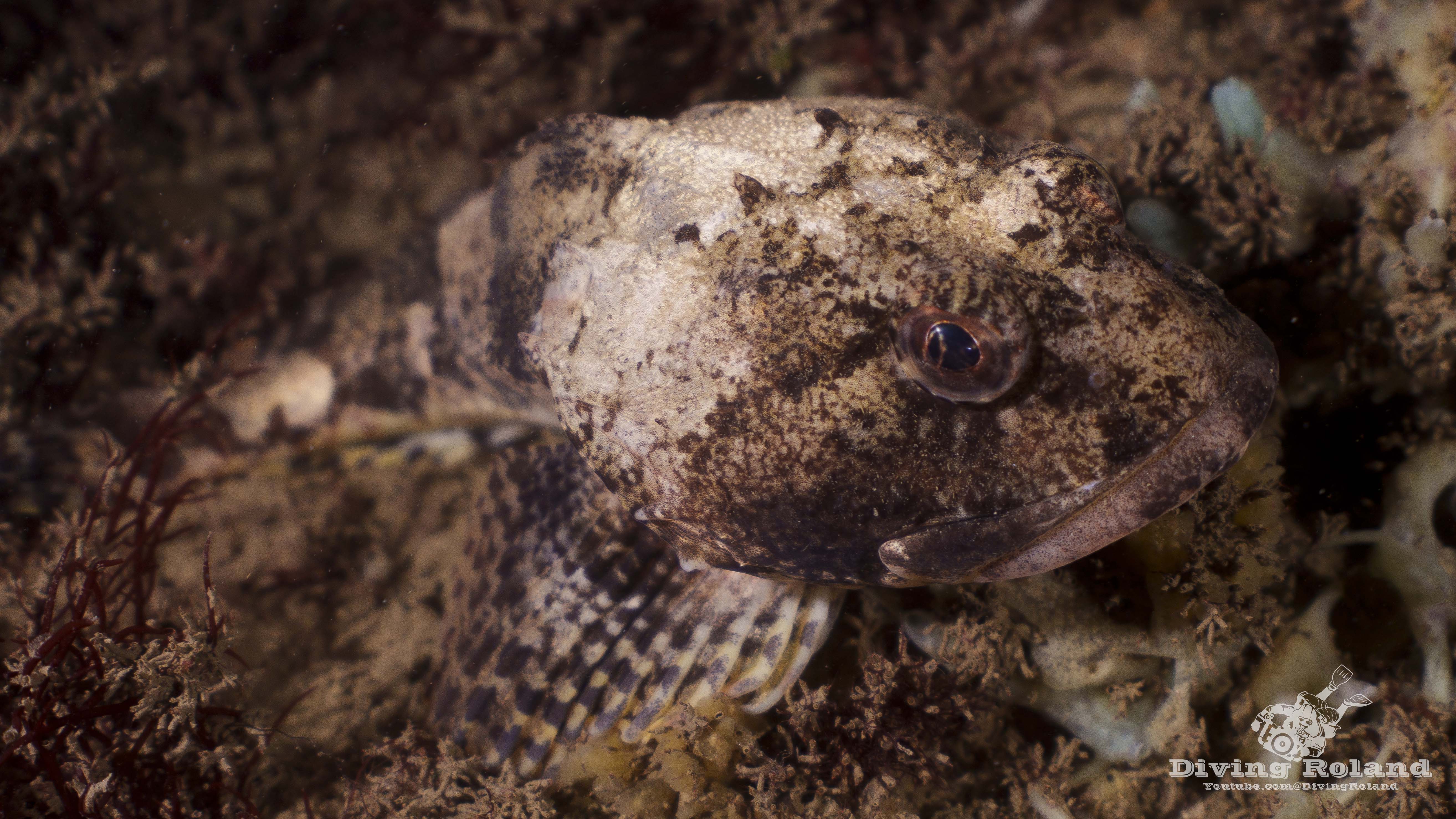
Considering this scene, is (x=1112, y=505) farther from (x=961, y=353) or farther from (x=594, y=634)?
(x=594, y=634)

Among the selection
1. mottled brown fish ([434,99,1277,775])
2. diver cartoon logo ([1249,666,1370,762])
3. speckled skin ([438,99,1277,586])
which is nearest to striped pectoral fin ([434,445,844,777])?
mottled brown fish ([434,99,1277,775])

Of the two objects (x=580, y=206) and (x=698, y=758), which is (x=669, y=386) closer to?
(x=580, y=206)

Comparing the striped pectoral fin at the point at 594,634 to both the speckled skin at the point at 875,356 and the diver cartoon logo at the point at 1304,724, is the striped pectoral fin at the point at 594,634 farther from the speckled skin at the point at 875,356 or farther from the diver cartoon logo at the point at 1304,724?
the diver cartoon logo at the point at 1304,724

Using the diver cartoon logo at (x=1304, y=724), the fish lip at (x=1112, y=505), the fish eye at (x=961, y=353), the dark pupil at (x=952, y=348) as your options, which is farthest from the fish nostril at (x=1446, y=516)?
the dark pupil at (x=952, y=348)

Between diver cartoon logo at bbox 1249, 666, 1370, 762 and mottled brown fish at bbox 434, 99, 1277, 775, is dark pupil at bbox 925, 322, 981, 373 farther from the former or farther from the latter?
diver cartoon logo at bbox 1249, 666, 1370, 762

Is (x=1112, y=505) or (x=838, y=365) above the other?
(x=838, y=365)

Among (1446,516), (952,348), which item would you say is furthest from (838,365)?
(1446,516)

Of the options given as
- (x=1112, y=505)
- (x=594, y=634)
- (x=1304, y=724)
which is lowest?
(x=594, y=634)
